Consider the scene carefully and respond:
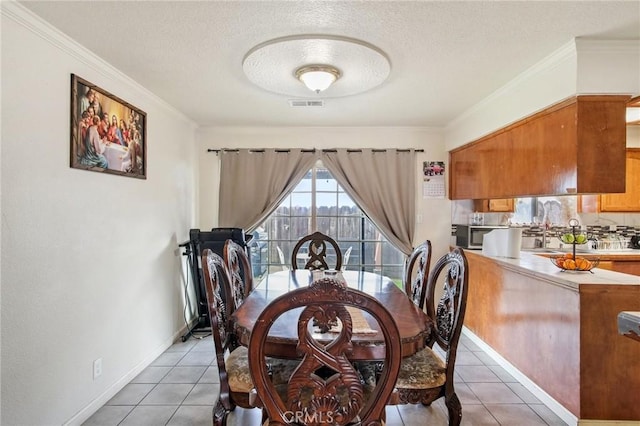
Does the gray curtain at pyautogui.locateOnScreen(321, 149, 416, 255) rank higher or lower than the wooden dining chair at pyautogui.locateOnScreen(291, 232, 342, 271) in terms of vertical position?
higher

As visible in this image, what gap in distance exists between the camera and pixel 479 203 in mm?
4195

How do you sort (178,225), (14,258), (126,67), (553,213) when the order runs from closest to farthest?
1. (14,258)
2. (126,67)
3. (178,225)
4. (553,213)

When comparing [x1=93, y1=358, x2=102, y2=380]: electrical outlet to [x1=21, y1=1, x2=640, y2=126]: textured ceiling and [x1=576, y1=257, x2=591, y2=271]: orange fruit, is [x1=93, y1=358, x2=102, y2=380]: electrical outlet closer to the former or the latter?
[x1=21, y1=1, x2=640, y2=126]: textured ceiling

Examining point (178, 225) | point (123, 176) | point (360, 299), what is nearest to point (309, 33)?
point (360, 299)

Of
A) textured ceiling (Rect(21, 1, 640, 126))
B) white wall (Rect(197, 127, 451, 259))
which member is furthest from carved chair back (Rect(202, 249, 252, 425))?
white wall (Rect(197, 127, 451, 259))

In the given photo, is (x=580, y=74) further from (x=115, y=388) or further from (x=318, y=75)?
(x=115, y=388)

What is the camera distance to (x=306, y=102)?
3201 millimetres

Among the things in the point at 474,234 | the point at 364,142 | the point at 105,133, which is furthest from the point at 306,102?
the point at 474,234

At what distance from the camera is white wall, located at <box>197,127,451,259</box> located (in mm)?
4262

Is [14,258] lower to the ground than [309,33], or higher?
lower

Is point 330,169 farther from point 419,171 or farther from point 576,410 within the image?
point 576,410

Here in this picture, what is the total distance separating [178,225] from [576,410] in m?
3.66

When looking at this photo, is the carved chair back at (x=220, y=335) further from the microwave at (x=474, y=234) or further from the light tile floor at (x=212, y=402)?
the microwave at (x=474, y=234)

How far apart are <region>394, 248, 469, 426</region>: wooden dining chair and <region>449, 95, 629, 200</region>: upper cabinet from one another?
1.10 meters
